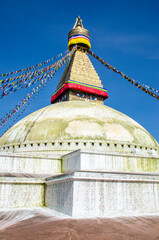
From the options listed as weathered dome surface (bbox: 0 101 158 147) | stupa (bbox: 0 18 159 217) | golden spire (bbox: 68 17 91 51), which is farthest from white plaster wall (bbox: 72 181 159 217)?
golden spire (bbox: 68 17 91 51)

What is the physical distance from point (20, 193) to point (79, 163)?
8.76 ft

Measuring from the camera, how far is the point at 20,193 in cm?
777

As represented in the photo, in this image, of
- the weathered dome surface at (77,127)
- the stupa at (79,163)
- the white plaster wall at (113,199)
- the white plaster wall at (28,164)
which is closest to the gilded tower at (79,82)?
the stupa at (79,163)

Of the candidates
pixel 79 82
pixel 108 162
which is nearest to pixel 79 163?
pixel 108 162

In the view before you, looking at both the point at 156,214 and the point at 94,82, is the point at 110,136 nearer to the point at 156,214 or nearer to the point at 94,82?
the point at 156,214

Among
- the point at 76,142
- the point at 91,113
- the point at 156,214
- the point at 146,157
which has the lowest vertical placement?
the point at 156,214

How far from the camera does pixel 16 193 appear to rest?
25.3 ft

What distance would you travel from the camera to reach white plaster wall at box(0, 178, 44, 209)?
295 inches

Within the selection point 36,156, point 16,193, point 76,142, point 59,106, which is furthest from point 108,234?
point 59,106

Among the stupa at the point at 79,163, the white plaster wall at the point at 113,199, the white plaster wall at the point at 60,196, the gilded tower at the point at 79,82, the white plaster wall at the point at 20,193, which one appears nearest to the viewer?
the white plaster wall at the point at 113,199

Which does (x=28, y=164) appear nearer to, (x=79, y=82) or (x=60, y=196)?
(x=60, y=196)

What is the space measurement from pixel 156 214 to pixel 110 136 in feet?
18.1

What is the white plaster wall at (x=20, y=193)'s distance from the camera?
7482 millimetres

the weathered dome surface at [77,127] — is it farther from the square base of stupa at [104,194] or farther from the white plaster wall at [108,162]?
the square base of stupa at [104,194]
